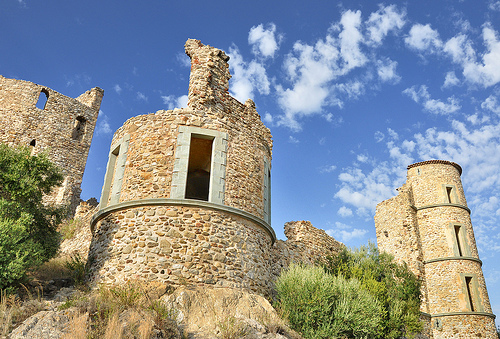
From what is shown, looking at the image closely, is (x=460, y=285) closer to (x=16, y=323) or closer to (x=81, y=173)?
(x=16, y=323)

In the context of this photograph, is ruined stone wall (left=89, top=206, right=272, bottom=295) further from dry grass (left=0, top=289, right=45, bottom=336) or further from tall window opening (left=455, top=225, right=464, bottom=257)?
tall window opening (left=455, top=225, right=464, bottom=257)

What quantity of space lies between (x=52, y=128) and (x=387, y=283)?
20.6 meters

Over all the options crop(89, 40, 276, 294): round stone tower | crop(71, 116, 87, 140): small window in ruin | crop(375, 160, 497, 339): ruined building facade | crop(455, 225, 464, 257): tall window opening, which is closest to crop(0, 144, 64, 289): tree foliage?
crop(89, 40, 276, 294): round stone tower

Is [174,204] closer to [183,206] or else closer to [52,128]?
[183,206]

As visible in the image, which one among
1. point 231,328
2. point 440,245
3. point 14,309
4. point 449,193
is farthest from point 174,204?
point 449,193

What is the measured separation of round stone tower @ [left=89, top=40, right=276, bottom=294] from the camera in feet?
30.5

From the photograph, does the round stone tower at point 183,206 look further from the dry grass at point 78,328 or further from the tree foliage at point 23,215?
the dry grass at point 78,328

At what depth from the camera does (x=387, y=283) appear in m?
16.0

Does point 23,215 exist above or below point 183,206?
below

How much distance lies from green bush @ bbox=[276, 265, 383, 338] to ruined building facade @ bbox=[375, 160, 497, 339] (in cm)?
822

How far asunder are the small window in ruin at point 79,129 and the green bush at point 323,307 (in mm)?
19447

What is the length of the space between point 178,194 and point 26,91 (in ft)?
63.8

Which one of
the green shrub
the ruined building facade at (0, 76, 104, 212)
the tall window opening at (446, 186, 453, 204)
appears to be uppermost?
the ruined building facade at (0, 76, 104, 212)

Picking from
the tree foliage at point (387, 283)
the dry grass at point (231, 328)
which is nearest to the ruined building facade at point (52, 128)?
the tree foliage at point (387, 283)
